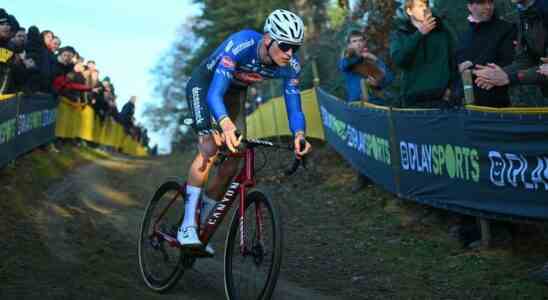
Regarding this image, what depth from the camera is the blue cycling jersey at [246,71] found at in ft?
19.1

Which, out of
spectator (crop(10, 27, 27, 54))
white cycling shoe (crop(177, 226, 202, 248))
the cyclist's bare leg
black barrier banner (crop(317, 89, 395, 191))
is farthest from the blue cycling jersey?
spectator (crop(10, 27, 27, 54))

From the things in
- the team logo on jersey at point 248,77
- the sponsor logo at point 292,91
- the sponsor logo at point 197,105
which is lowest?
the sponsor logo at point 197,105

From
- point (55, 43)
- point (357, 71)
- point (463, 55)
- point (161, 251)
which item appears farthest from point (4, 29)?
point (463, 55)

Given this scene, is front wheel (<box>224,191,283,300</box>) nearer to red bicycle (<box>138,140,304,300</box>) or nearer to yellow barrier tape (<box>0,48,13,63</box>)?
red bicycle (<box>138,140,304,300</box>)

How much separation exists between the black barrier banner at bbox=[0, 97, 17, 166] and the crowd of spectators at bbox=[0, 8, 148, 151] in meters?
0.61

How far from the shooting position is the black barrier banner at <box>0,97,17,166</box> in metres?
11.6

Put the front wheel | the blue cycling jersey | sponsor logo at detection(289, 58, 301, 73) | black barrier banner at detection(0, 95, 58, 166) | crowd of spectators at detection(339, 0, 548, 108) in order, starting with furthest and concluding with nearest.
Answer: black barrier banner at detection(0, 95, 58, 166)
crowd of spectators at detection(339, 0, 548, 108)
sponsor logo at detection(289, 58, 301, 73)
the blue cycling jersey
the front wheel

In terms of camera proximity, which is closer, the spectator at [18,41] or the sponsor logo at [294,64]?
the sponsor logo at [294,64]

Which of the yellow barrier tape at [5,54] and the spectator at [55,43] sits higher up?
the spectator at [55,43]

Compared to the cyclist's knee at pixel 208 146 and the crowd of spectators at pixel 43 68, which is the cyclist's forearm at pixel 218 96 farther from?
the crowd of spectators at pixel 43 68

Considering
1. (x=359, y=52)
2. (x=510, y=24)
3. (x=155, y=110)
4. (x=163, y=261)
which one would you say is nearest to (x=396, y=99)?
(x=359, y=52)

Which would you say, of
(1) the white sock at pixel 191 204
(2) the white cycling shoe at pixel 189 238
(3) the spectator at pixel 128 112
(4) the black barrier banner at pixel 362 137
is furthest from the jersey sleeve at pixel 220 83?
(3) the spectator at pixel 128 112

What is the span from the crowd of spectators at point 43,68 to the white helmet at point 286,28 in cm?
786

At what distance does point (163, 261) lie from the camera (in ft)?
21.9
